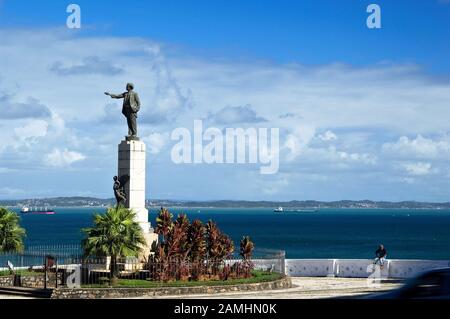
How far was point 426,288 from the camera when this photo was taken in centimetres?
1852

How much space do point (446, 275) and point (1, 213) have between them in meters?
23.5

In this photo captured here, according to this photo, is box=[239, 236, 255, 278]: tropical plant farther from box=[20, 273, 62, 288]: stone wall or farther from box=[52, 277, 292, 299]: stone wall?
box=[20, 273, 62, 288]: stone wall

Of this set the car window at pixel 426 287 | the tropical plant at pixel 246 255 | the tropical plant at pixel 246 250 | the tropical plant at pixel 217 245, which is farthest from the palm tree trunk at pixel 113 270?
the car window at pixel 426 287

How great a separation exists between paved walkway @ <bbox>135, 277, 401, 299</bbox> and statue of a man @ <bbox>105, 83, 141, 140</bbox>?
9526 millimetres

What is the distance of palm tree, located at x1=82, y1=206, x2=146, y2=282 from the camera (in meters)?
31.7

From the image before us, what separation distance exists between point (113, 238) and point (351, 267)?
12.9m

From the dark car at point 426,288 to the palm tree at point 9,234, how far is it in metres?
21.8

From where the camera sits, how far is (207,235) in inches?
1368

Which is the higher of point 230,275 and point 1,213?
point 1,213

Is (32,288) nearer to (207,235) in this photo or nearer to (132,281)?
(132,281)

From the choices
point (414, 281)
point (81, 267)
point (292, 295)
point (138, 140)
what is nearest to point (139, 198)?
point (138, 140)

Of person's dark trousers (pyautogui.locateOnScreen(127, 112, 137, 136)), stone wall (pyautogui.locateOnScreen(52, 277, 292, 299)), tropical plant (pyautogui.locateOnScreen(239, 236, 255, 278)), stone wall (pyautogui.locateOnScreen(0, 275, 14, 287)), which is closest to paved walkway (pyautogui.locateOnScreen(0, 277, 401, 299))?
stone wall (pyautogui.locateOnScreen(52, 277, 292, 299))

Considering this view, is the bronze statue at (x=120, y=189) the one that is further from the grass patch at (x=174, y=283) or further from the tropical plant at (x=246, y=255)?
the tropical plant at (x=246, y=255)

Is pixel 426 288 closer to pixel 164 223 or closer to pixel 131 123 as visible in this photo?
pixel 164 223
